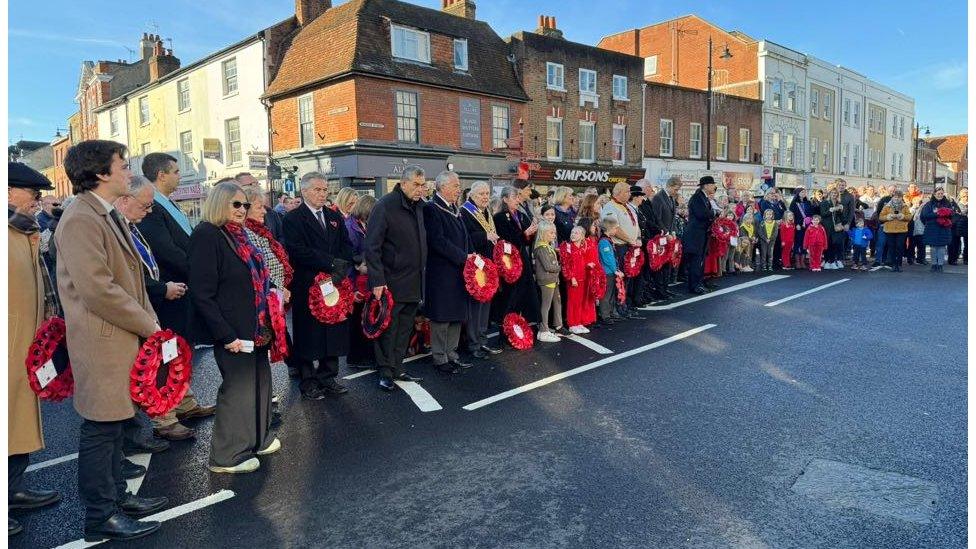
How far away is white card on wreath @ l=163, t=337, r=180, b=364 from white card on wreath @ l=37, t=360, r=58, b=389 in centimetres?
58

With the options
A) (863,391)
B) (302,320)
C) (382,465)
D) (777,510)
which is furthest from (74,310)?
(863,391)

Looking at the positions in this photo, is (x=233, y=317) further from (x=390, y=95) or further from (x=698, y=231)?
(x=390, y=95)

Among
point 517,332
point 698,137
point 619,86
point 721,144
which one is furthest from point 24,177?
point 721,144

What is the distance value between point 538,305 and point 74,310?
18.0ft

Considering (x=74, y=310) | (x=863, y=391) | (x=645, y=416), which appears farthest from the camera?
(x=863, y=391)

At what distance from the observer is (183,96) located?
1231 inches

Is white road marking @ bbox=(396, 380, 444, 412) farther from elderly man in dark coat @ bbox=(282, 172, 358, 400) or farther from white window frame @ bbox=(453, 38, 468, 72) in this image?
white window frame @ bbox=(453, 38, 468, 72)

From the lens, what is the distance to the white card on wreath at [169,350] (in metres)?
3.63

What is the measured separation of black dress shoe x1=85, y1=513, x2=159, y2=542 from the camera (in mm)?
3395

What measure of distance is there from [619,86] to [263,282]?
30.6 metres

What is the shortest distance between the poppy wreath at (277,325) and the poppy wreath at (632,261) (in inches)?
240

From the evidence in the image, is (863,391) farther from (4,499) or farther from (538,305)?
(4,499)

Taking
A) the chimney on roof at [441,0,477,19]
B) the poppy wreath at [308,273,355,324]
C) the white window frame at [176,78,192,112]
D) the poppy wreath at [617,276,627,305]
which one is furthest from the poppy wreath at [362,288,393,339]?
the white window frame at [176,78,192,112]

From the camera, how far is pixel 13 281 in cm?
353
